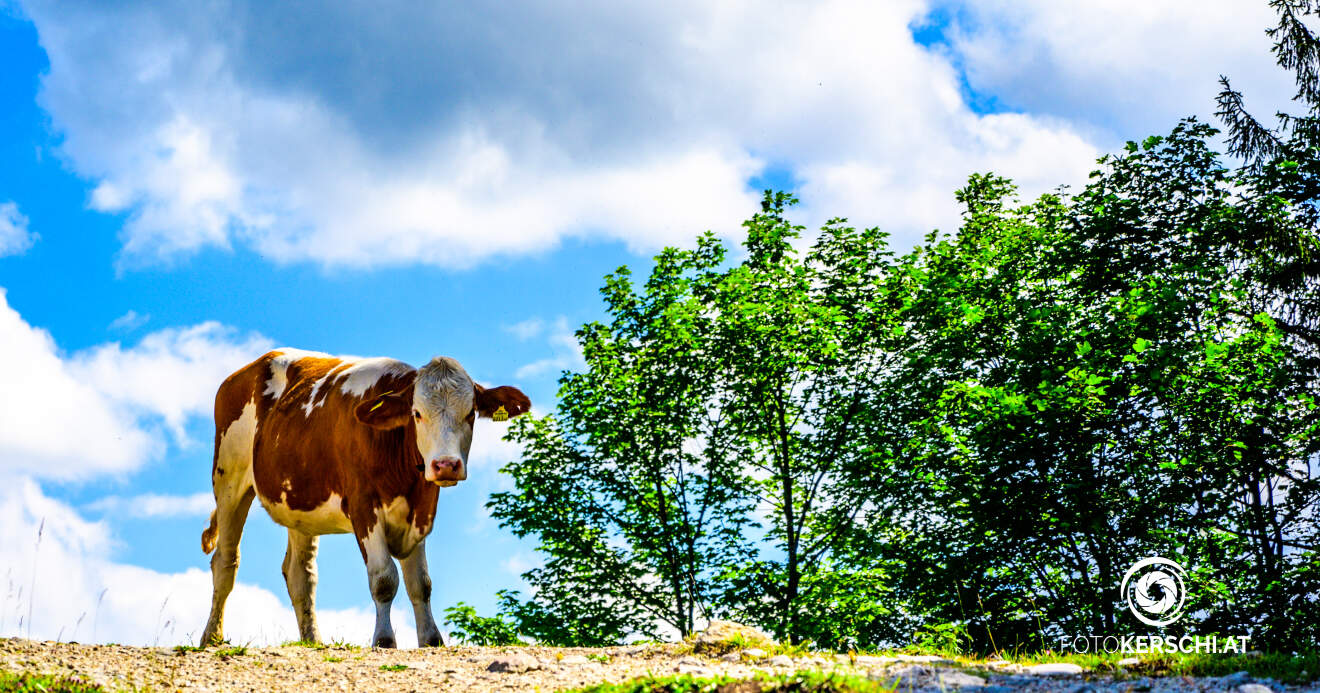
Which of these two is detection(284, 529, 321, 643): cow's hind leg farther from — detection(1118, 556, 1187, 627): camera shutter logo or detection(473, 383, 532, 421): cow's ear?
detection(1118, 556, 1187, 627): camera shutter logo

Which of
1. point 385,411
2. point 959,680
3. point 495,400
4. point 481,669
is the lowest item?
point 959,680

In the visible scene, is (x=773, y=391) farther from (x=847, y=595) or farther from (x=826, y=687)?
(x=826, y=687)

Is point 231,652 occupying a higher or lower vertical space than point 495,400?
lower

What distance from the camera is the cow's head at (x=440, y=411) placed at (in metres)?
8.94

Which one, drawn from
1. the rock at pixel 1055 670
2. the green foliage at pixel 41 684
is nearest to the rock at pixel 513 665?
the green foliage at pixel 41 684

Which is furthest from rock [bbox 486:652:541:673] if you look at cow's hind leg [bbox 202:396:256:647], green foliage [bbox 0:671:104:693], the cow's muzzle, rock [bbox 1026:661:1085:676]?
cow's hind leg [bbox 202:396:256:647]

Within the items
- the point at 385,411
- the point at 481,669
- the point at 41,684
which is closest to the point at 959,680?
the point at 481,669

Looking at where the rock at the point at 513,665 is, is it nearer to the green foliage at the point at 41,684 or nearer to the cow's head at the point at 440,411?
the cow's head at the point at 440,411

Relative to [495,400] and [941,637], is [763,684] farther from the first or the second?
[941,637]

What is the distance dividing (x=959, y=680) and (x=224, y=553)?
8.08m

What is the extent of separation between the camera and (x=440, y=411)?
913cm

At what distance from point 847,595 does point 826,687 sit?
1273 centimetres

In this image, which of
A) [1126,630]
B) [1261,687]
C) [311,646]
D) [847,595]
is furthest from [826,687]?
[847,595]

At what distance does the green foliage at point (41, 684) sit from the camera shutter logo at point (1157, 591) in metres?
12.9
